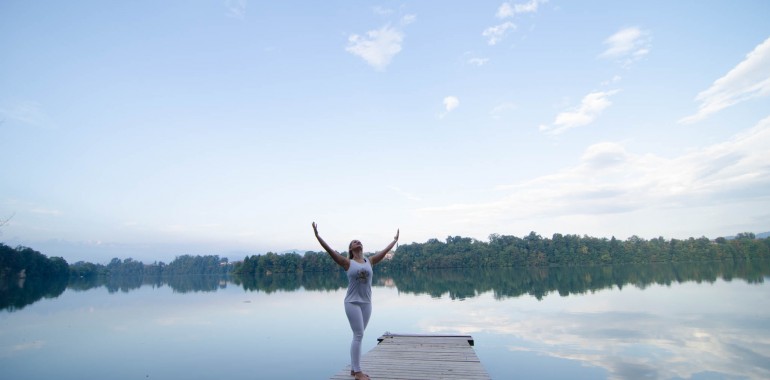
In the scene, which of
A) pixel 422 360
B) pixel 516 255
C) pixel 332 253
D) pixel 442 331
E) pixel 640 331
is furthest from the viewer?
pixel 516 255

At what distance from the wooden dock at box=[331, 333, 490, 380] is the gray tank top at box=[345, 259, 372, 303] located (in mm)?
1735

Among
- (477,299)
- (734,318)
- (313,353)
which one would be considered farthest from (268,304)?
(734,318)

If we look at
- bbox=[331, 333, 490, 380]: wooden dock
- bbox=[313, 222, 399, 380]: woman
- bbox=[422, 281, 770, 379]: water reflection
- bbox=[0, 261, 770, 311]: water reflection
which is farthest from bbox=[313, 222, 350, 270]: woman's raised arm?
bbox=[0, 261, 770, 311]: water reflection

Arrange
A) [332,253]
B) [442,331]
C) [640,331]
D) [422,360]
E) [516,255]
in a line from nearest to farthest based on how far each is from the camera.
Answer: [332,253] < [422,360] < [640,331] < [442,331] < [516,255]

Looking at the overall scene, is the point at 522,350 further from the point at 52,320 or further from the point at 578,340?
the point at 52,320

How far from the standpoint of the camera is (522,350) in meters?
13.6

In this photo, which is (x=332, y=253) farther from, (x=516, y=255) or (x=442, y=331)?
(x=516, y=255)

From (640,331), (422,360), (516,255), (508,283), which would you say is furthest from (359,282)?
(516,255)

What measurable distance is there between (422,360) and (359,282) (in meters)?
3.32

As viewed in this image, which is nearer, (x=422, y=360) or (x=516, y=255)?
(x=422, y=360)

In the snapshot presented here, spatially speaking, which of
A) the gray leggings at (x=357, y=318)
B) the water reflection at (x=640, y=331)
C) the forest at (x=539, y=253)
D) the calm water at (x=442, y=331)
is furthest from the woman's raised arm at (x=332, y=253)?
the forest at (x=539, y=253)

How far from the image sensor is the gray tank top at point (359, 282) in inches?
213

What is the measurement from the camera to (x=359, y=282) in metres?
5.44

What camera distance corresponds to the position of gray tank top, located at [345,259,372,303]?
5414mm
